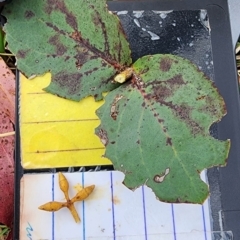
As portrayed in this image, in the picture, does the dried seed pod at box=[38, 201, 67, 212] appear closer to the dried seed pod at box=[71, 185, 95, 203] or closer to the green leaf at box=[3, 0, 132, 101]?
the dried seed pod at box=[71, 185, 95, 203]

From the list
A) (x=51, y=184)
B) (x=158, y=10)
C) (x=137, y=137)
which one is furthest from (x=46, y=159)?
(x=158, y=10)

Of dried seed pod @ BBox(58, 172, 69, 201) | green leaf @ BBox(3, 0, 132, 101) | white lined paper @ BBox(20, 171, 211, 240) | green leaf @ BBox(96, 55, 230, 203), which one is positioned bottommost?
white lined paper @ BBox(20, 171, 211, 240)

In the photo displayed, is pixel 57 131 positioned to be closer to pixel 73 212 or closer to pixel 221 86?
pixel 73 212

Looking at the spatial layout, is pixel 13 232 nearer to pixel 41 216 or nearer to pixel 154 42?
pixel 41 216

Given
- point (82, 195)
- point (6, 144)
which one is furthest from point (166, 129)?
point (6, 144)

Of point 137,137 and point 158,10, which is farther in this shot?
point 158,10

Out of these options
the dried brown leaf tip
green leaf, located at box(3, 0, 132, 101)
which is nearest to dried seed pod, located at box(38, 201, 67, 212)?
the dried brown leaf tip

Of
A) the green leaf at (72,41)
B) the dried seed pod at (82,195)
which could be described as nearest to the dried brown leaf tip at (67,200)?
the dried seed pod at (82,195)
